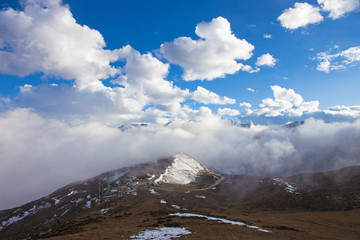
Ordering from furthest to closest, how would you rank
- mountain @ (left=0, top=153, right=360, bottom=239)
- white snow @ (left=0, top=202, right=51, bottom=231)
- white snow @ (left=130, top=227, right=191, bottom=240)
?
white snow @ (left=0, top=202, right=51, bottom=231) → mountain @ (left=0, top=153, right=360, bottom=239) → white snow @ (left=130, top=227, right=191, bottom=240)

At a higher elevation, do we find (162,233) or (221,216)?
(162,233)

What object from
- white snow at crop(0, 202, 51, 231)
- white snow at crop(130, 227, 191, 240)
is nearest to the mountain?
white snow at crop(130, 227, 191, 240)

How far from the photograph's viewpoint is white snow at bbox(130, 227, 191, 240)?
33784 millimetres

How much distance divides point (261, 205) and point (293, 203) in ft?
42.1

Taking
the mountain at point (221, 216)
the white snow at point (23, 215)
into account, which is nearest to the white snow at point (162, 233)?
the mountain at point (221, 216)

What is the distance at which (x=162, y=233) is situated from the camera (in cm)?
3659

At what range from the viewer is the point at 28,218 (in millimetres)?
145000

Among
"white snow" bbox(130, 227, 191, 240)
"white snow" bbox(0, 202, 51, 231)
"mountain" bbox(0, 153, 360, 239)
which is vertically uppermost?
"white snow" bbox(130, 227, 191, 240)

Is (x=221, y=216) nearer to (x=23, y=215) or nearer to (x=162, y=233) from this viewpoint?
(x=162, y=233)

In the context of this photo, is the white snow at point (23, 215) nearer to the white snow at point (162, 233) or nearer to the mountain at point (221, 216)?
the mountain at point (221, 216)

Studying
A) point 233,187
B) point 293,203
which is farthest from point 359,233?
point 233,187

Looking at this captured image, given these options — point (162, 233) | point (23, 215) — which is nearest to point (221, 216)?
point (162, 233)

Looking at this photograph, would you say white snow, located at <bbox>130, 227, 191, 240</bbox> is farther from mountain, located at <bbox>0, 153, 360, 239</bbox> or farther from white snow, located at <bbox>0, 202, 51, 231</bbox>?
white snow, located at <bbox>0, 202, 51, 231</bbox>

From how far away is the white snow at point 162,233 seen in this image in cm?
3378
